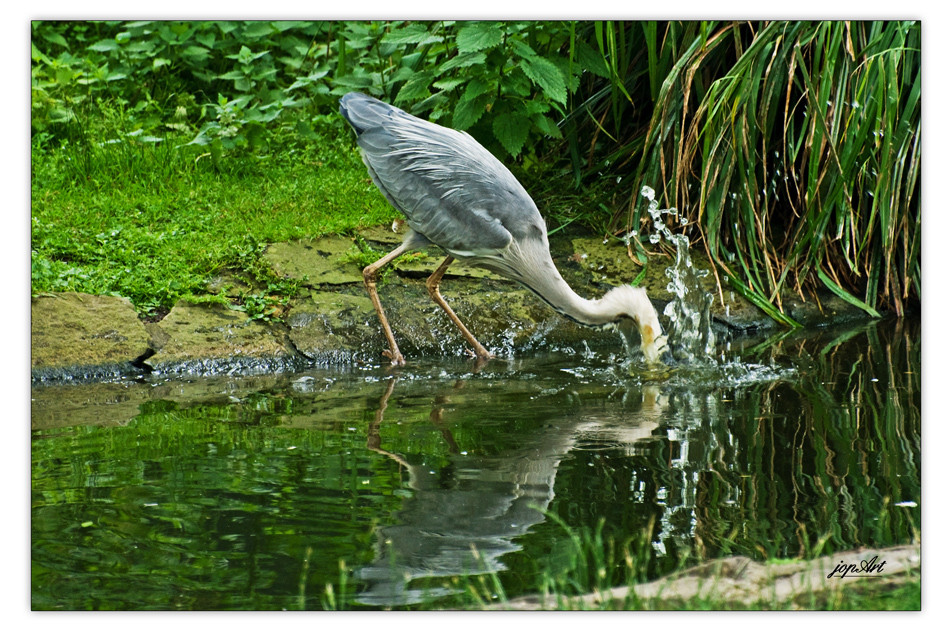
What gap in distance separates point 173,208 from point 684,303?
121 inches

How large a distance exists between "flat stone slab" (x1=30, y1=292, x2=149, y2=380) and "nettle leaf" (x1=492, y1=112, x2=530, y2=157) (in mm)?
2160

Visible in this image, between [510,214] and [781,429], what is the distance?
5.45 ft

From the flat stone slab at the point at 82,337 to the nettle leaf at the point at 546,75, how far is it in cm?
233

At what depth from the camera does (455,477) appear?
3230mm

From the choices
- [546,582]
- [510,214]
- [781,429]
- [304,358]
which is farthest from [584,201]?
[546,582]

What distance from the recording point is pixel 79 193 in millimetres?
6102

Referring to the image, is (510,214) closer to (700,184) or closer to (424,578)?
(700,184)

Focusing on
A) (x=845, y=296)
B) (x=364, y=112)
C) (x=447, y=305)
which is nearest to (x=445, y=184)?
(x=364, y=112)

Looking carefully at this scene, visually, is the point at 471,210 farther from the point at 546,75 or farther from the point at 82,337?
the point at 82,337

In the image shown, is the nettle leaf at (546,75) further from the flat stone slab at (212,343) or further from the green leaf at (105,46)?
the green leaf at (105,46)

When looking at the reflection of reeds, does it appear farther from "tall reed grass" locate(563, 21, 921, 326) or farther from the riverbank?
the riverbank

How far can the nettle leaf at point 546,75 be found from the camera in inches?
204

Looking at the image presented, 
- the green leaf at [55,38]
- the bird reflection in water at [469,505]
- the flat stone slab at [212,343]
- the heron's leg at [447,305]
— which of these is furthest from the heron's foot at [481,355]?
the green leaf at [55,38]

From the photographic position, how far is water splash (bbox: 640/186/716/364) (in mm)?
4961
